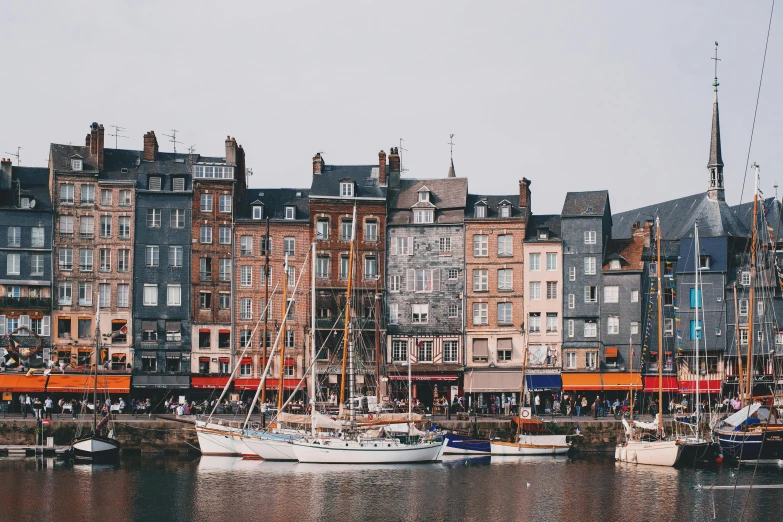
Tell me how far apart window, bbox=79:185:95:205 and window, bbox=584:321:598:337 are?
36.0 metres

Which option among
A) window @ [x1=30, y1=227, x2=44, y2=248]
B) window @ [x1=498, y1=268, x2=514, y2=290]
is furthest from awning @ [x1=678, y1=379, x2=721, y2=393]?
window @ [x1=30, y1=227, x2=44, y2=248]

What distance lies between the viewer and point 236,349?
8212 centimetres

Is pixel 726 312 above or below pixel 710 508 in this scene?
above

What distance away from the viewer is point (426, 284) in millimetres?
83438

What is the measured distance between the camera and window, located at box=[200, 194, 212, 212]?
8262 cm

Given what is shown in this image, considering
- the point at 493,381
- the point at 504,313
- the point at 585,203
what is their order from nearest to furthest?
the point at 493,381 < the point at 504,313 < the point at 585,203

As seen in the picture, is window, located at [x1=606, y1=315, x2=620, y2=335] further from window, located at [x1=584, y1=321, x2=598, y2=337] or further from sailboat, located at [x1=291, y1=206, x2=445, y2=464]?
sailboat, located at [x1=291, y1=206, x2=445, y2=464]

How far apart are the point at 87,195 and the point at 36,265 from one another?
6023mm

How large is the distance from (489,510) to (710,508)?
9425 mm

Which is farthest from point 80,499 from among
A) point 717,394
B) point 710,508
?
point 717,394

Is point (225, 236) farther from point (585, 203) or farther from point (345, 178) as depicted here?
point (585, 203)

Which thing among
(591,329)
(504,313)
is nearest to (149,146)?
(504,313)

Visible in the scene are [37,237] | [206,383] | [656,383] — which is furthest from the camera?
[206,383]

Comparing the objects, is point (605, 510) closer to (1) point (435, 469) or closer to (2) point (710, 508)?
(2) point (710, 508)
